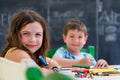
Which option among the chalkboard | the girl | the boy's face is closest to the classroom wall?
the chalkboard

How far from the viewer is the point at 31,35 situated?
1.34 meters

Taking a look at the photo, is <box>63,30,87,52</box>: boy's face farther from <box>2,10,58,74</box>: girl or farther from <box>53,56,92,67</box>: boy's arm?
<box>2,10,58,74</box>: girl

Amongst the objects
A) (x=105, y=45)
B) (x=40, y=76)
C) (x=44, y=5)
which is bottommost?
(x=105, y=45)

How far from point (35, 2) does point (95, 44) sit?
89 cm

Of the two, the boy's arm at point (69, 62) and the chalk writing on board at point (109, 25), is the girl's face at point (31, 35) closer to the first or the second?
the boy's arm at point (69, 62)

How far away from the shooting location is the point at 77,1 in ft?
10.8

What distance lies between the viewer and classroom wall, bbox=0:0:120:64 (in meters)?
3.15

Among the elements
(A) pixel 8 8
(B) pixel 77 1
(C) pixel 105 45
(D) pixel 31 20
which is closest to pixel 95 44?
(C) pixel 105 45

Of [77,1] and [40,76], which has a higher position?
[77,1]

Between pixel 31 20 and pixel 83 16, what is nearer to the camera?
pixel 31 20

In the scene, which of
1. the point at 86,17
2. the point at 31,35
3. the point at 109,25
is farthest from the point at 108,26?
the point at 31,35

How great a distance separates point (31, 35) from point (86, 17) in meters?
2.04

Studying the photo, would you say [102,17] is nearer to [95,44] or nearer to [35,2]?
[95,44]

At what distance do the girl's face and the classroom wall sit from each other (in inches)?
71.6
